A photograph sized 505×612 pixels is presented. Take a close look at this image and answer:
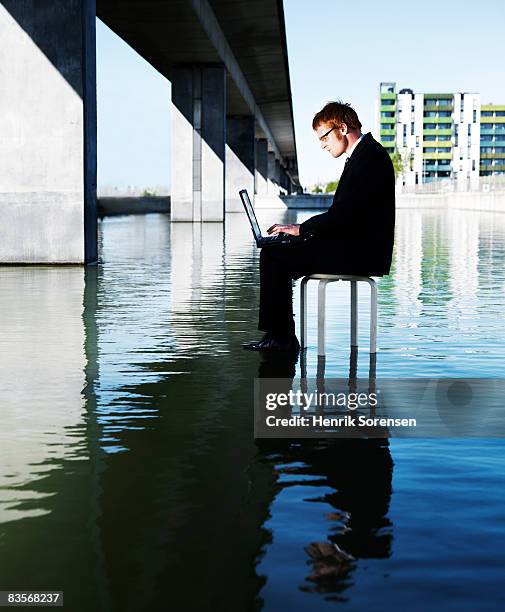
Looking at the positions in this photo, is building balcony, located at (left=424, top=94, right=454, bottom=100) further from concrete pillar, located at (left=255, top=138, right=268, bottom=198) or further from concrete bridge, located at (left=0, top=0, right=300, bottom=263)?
concrete bridge, located at (left=0, top=0, right=300, bottom=263)

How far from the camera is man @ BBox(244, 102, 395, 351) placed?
6.86 m

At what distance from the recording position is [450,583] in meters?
3.09

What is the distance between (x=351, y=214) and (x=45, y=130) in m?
10.4

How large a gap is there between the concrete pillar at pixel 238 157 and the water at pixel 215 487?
52988mm

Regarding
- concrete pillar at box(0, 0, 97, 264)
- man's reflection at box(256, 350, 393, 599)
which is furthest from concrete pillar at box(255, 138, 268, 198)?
man's reflection at box(256, 350, 393, 599)

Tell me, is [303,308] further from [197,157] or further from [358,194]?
[197,157]

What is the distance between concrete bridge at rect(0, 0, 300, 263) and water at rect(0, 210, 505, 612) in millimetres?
7824

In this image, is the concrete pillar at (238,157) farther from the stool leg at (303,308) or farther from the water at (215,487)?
the stool leg at (303,308)

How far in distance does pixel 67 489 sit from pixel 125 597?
4.00 ft

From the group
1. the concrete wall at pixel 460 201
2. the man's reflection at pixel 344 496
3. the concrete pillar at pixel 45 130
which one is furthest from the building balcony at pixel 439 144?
the man's reflection at pixel 344 496

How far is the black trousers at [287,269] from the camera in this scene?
706cm

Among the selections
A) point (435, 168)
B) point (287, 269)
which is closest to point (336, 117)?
point (287, 269)

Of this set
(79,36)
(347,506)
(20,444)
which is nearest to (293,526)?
(347,506)

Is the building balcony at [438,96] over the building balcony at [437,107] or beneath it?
over
